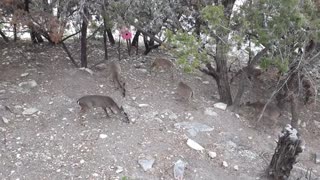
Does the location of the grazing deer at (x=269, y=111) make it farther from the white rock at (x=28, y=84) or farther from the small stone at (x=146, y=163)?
the white rock at (x=28, y=84)

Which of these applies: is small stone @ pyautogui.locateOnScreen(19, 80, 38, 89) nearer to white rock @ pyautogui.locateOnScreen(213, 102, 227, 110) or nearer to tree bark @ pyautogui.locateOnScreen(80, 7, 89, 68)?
tree bark @ pyautogui.locateOnScreen(80, 7, 89, 68)

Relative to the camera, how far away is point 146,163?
5.42m

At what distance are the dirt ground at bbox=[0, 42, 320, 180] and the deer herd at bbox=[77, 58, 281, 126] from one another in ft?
0.36

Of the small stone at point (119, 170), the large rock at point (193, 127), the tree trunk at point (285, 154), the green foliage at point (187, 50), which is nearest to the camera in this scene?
the tree trunk at point (285, 154)

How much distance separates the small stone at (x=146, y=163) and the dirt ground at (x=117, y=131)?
4cm

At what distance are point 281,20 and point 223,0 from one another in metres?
1.16

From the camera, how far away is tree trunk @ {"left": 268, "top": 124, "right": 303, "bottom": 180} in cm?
515

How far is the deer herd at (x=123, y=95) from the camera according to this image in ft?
19.4

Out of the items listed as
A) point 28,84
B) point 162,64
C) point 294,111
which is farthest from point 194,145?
point 28,84

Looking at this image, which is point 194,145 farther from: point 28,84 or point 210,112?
point 28,84

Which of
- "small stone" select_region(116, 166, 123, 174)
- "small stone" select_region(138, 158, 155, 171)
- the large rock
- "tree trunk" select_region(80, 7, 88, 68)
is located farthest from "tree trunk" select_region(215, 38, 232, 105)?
"small stone" select_region(116, 166, 123, 174)

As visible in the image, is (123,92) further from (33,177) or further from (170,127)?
(33,177)

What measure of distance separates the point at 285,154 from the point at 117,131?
2.06 metres

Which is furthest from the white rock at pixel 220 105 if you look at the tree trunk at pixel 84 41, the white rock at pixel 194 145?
the tree trunk at pixel 84 41
